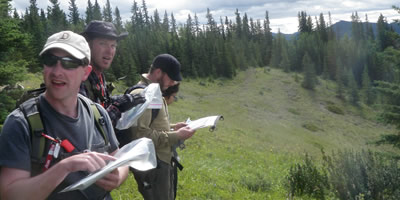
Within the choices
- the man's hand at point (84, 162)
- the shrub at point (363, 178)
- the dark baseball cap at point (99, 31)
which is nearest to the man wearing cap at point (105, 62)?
the dark baseball cap at point (99, 31)

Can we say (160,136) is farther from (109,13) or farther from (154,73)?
(109,13)

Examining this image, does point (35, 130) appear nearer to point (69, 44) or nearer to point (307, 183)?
point (69, 44)

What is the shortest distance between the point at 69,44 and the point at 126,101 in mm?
1144

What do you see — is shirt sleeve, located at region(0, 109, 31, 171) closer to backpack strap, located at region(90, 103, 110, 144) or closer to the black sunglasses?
the black sunglasses

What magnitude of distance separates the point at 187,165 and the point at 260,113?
3838 centimetres

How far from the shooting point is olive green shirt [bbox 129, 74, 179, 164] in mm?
3168

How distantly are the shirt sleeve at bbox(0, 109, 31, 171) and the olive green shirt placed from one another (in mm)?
1559

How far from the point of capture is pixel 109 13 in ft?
324

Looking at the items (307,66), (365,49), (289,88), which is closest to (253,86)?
(289,88)

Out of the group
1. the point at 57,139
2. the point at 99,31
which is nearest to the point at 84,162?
the point at 57,139

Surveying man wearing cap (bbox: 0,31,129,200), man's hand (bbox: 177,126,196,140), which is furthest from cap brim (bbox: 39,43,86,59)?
man's hand (bbox: 177,126,196,140)

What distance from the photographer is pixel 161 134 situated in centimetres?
325

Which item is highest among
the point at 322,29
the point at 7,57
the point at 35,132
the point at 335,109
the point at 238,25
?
the point at 238,25

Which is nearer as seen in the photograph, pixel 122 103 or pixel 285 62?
pixel 122 103
